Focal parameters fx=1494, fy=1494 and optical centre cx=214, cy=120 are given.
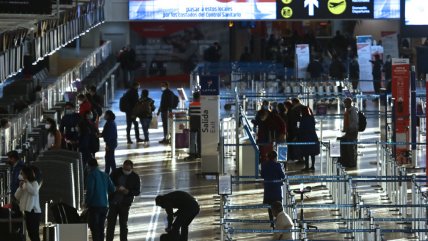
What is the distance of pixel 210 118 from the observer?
2714 centimetres

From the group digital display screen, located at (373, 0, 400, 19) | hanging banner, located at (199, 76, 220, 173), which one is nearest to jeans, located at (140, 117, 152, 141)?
hanging banner, located at (199, 76, 220, 173)

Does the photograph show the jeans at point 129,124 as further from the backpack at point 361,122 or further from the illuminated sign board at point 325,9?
the illuminated sign board at point 325,9

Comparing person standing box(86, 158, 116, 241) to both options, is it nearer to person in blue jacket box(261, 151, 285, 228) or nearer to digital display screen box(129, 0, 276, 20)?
person in blue jacket box(261, 151, 285, 228)

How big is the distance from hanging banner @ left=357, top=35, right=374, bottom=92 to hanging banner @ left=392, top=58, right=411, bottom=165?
11769 mm

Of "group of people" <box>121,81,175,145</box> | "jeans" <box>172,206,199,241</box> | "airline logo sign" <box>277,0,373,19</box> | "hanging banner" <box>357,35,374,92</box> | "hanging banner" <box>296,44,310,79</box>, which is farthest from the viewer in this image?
"hanging banner" <box>296,44,310,79</box>

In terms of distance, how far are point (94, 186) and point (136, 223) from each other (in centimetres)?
284

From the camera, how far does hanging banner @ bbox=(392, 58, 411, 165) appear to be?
28.6 metres

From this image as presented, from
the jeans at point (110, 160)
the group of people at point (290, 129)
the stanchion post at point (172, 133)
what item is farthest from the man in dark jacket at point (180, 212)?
the stanchion post at point (172, 133)

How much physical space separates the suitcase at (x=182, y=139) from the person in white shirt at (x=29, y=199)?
1026 centimetres

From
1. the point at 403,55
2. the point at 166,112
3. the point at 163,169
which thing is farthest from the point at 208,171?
the point at 403,55

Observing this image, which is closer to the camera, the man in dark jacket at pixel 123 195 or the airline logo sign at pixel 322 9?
the man in dark jacket at pixel 123 195

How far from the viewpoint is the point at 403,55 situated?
48.1 metres

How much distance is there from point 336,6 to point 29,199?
2268 centimetres

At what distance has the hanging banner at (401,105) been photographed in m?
28.6
